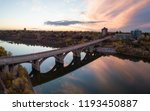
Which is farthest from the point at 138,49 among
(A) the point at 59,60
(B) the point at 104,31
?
(B) the point at 104,31

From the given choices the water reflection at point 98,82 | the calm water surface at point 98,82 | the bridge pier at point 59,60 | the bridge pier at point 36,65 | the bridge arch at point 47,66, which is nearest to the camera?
the water reflection at point 98,82

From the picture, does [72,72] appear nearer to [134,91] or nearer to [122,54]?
[134,91]

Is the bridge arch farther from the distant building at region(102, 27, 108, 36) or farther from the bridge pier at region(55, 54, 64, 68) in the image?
the distant building at region(102, 27, 108, 36)

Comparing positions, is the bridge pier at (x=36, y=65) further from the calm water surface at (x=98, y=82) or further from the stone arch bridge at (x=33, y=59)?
the calm water surface at (x=98, y=82)

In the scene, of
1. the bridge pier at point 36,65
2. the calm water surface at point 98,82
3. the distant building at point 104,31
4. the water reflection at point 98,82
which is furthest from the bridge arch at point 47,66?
the distant building at point 104,31

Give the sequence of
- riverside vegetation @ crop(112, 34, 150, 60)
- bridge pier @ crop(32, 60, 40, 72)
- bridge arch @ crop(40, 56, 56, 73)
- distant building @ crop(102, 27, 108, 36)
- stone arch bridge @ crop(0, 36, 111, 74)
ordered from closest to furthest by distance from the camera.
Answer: stone arch bridge @ crop(0, 36, 111, 74)
bridge pier @ crop(32, 60, 40, 72)
bridge arch @ crop(40, 56, 56, 73)
riverside vegetation @ crop(112, 34, 150, 60)
distant building @ crop(102, 27, 108, 36)

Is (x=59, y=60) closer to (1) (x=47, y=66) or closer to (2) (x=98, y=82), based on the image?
(1) (x=47, y=66)

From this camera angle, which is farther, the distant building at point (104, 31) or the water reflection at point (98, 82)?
the distant building at point (104, 31)

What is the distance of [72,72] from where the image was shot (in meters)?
59.2

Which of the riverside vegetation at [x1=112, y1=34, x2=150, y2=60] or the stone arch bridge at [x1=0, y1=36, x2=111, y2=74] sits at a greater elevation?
the stone arch bridge at [x1=0, y1=36, x2=111, y2=74]

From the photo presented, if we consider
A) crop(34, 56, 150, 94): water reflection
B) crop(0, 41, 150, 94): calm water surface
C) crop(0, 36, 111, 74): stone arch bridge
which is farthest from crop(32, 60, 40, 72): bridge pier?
crop(34, 56, 150, 94): water reflection

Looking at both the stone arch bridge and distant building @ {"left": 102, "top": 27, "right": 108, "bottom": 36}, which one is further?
distant building @ {"left": 102, "top": 27, "right": 108, "bottom": 36}

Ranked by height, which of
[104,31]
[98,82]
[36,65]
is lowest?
[98,82]

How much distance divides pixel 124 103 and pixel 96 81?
3214 cm
